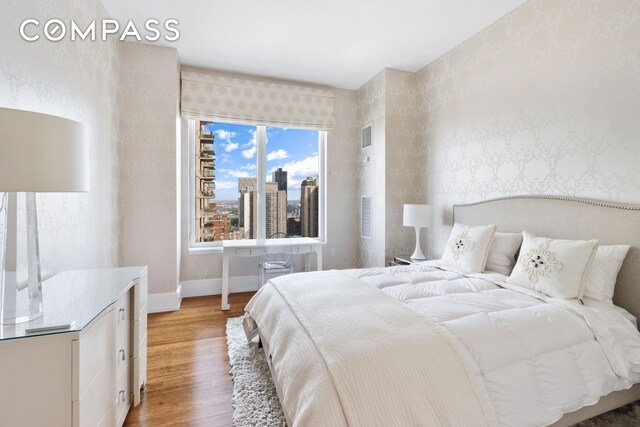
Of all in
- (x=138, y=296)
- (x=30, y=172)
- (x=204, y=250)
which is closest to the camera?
(x=30, y=172)

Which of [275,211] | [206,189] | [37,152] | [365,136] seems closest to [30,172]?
[37,152]

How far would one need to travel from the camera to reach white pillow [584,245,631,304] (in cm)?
180

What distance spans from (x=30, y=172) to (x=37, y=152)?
0.25ft

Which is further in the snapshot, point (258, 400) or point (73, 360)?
point (258, 400)

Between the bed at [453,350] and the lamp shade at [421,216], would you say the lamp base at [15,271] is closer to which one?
the bed at [453,350]

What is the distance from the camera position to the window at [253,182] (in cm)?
397

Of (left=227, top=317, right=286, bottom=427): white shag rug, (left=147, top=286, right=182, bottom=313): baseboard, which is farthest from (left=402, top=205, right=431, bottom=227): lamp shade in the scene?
(left=147, top=286, right=182, bottom=313): baseboard

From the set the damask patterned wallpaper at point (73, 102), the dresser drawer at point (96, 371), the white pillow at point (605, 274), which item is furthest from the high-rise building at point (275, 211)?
the white pillow at point (605, 274)

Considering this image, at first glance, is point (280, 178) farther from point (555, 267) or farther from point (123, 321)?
point (555, 267)

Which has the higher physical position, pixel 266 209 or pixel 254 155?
pixel 254 155

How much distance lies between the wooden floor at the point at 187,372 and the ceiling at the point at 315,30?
286cm

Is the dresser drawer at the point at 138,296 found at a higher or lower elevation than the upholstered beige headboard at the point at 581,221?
lower

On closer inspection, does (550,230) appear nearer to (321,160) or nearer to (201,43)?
(321,160)

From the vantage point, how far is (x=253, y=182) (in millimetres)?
4152
